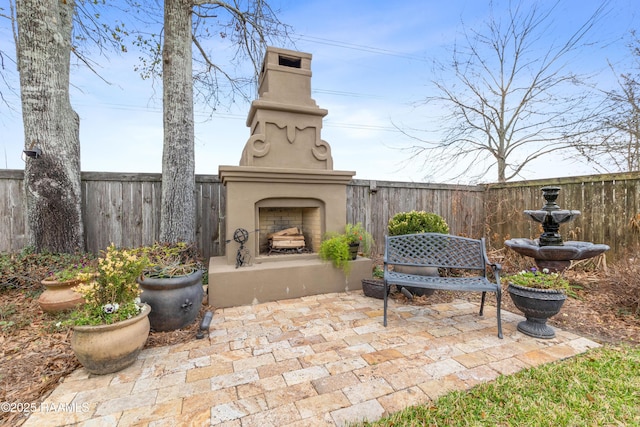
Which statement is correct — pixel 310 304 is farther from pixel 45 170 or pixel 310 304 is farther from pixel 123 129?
pixel 123 129

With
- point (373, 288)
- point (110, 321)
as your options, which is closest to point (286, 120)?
point (373, 288)

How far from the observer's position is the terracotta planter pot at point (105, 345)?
1.88 meters

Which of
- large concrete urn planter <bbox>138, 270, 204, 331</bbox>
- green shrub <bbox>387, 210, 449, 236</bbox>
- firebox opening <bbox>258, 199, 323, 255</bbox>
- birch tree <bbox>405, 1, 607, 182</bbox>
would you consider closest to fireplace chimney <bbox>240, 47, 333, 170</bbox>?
firebox opening <bbox>258, 199, 323, 255</bbox>

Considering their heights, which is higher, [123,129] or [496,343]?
[123,129]

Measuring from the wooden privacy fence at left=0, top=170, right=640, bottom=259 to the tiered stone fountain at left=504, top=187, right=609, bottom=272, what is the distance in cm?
194

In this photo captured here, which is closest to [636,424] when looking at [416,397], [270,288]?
[416,397]

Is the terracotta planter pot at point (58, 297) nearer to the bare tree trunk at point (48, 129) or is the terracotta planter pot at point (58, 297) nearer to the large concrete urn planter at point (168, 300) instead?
the large concrete urn planter at point (168, 300)

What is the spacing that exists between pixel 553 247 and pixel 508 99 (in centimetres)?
681

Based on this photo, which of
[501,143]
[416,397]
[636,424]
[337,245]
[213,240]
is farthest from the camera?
[501,143]

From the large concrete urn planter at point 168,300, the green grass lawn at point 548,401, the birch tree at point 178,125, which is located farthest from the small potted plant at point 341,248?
the green grass lawn at point 548,401

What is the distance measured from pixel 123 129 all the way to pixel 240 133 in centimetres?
226

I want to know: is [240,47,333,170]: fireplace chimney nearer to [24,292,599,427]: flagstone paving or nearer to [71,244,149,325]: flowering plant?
[71,244,149,325]: flowering plant

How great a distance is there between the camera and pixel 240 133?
5.25 meters

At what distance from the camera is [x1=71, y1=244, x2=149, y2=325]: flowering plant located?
1988 millimetres
